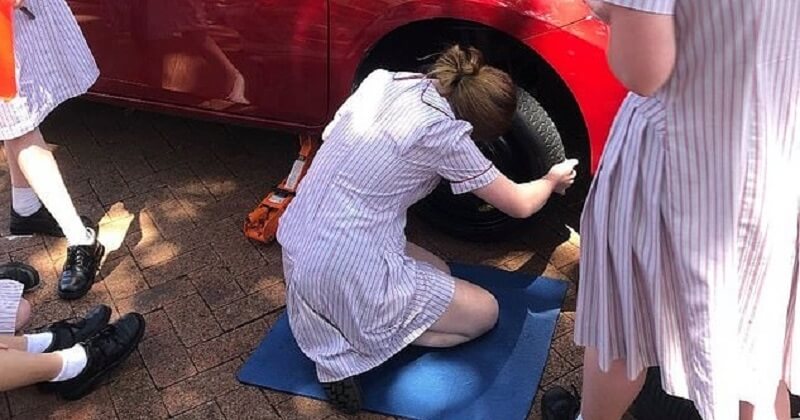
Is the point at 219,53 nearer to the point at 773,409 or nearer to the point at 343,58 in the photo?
the point at 343,58

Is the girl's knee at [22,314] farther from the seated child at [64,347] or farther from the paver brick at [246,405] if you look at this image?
the paver brick at [246,405]

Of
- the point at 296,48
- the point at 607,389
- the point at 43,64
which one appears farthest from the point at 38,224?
the point at 607,389

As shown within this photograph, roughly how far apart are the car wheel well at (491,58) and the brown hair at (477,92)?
1.21ft

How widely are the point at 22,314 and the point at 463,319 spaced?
1380mm

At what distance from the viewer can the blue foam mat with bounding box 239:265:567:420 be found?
8.70ft

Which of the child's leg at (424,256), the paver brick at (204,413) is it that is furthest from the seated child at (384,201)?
the paver brick at (204,413)

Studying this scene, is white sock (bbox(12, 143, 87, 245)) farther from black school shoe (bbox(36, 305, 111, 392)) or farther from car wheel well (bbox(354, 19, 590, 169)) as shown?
car wheel well (bbox(354, 19, 590, 169))

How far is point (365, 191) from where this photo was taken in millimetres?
2576

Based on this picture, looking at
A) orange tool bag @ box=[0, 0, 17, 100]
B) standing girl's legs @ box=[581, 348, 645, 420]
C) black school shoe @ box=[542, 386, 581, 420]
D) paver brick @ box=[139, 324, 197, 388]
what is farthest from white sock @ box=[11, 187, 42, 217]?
standing girl's legs @ box=[581, 348, 645, 420]

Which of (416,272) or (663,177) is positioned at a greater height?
(663,177)

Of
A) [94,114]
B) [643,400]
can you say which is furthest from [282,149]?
[643,400]

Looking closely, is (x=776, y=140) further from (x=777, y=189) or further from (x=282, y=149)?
(x=282, y=149)

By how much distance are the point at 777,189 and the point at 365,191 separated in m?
1.17

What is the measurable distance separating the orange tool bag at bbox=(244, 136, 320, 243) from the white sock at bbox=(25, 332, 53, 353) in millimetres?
835
